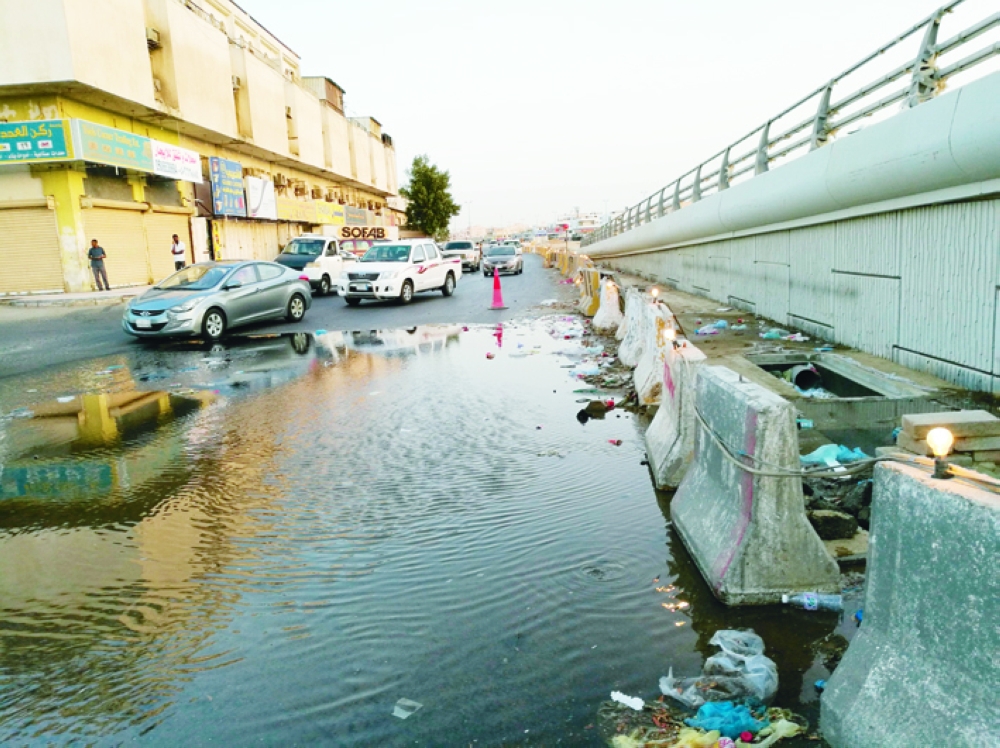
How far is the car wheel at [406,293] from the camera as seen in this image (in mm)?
23141

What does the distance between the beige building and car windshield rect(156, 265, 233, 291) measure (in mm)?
11471

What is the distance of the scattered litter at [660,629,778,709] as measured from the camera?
→ 9.95ft

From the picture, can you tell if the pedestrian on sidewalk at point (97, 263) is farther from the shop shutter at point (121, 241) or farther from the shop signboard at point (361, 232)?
the shop signboard at point (361, 232)

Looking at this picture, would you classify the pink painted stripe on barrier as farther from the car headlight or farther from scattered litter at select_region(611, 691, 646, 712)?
the car headlight

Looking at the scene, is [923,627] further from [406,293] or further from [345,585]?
[406,293]

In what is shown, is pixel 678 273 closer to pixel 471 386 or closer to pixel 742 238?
pixel 742 238

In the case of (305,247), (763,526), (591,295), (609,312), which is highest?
(305,247)

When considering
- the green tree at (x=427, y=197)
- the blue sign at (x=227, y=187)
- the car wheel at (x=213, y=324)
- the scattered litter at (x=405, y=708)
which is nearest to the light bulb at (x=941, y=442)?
the scattered litter at (x=405, y=708)

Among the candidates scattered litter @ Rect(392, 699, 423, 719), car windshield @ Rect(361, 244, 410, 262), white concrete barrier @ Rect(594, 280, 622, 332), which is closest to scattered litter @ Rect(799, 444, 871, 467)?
scattered litter @ Rect(392, 699, 423, 719)

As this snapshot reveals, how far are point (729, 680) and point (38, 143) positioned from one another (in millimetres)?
27817

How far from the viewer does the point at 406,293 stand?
23.4m

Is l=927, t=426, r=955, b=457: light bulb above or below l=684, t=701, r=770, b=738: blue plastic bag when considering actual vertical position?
above

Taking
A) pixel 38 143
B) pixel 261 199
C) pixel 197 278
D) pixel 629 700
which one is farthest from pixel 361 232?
pixel 629 700

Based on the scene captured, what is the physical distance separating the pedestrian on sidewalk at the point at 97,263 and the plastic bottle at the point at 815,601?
26.1 meters
